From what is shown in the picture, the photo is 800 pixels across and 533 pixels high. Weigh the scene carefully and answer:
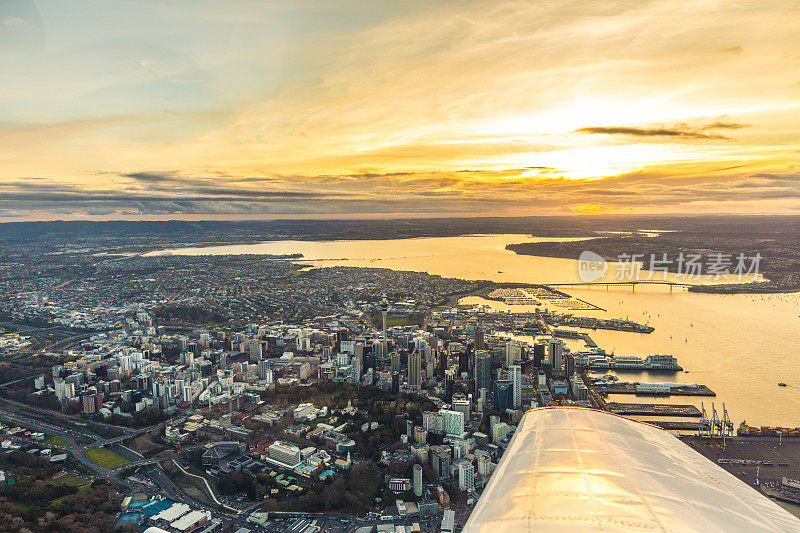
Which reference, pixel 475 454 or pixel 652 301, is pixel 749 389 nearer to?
pixel 475 454

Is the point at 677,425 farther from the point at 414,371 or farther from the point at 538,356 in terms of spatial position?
the point at 414,371

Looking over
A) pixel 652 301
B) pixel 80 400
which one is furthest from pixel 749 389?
pixel 80 400

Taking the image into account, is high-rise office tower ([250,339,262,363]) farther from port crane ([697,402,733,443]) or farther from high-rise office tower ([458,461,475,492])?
port crane ([697,402,733,443])

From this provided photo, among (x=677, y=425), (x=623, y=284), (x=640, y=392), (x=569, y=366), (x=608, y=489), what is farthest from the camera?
(x=623, y=284)

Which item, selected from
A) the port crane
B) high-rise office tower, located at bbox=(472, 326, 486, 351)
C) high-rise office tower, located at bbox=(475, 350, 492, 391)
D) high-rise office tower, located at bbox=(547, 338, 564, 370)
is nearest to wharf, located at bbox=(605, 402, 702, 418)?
the port crane

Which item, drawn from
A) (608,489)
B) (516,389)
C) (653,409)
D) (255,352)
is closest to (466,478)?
(516,389)

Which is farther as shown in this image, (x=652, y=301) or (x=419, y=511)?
(x=652, y=301)
